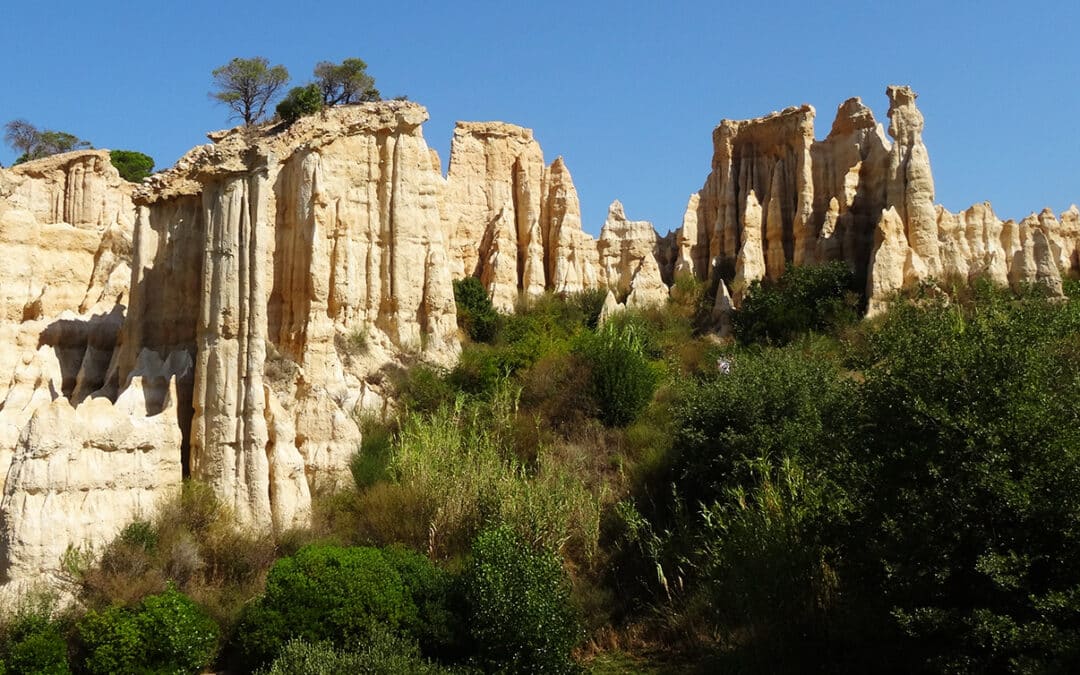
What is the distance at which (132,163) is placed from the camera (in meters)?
48.1

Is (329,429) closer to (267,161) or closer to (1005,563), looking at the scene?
(267,161)

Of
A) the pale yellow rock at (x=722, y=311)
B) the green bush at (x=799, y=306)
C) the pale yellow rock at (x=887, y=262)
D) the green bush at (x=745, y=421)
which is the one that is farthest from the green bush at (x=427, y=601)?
the pale yellow rock at (x=722, y=311)

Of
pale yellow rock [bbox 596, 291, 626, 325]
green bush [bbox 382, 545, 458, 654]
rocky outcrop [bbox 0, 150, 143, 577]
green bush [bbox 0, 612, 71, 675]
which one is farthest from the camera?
pale yellow rock [bbox 596, 291, 626, 325]

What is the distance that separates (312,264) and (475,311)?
26.1ft

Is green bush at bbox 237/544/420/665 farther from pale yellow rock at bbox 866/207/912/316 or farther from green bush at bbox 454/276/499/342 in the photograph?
pale yellow rock at bbox 866/207/912/316

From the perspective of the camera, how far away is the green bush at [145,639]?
587 inches

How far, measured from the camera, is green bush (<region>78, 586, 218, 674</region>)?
587 inches

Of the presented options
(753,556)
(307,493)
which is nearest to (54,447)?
(307,493)

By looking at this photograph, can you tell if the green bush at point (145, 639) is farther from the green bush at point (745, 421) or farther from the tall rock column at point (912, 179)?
the tall rock column at point (912, 179)

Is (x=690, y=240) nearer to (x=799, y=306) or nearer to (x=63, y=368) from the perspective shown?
(x=799, y=306)

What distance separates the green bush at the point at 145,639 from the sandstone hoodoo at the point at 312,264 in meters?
1.88

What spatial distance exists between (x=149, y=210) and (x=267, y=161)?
3550mm

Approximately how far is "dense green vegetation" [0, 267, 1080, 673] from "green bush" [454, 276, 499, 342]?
23.8 feet

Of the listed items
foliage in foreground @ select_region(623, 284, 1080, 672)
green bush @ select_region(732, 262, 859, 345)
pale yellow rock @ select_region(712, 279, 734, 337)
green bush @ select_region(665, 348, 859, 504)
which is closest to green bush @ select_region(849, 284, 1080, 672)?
foliage in foreground @ select_region(623, 284, 1080, 672)
